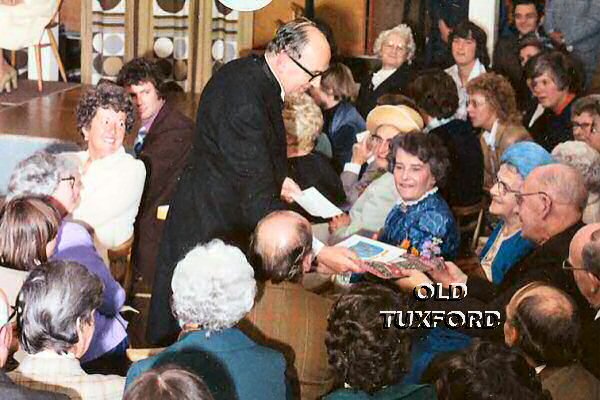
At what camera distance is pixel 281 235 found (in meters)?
4.02

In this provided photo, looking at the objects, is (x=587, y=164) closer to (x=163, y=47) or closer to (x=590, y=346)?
(x=590, y=346)

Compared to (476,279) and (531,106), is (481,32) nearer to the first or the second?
(531,106)

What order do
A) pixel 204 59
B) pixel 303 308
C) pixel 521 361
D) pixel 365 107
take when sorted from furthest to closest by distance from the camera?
1. pixel 365 107
2. pixel 204 59
3. pixel 303 308
4. pixel 521 361

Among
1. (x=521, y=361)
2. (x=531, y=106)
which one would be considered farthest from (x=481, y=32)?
(x=521, y=361)

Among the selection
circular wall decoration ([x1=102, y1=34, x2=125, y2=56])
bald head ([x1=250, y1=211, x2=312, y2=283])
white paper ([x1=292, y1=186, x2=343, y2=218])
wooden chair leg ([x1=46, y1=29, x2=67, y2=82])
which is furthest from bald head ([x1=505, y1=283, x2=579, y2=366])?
wooden chair leg ([x1=46, y1=29, x2=67, y2=82])

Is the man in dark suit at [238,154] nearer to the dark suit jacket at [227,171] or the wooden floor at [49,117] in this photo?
the dark suit jacket at [227,171]

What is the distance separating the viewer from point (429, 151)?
4.72 meters

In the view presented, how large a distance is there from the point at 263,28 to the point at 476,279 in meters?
1.25

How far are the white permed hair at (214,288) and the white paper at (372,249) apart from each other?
97 centimetres

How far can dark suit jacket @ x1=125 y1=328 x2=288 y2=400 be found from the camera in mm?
3582

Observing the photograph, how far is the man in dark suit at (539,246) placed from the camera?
4.58m

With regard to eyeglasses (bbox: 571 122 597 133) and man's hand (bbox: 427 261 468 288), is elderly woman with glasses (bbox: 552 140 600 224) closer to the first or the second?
eyeglasses (bbox: 571 122 597 133)

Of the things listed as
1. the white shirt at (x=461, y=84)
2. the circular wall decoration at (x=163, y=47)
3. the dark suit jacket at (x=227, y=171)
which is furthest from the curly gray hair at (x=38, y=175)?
the white shirt at (x=461, y=84)

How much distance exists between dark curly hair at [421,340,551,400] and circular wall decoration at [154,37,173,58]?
6.37 feet
